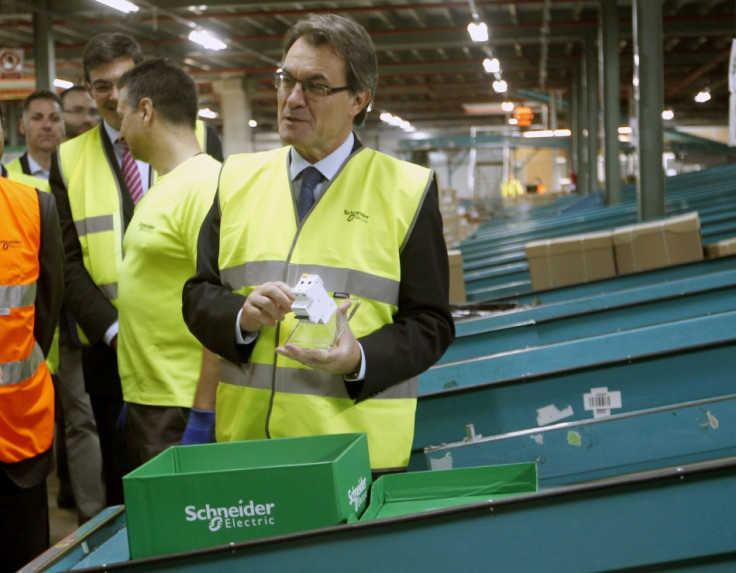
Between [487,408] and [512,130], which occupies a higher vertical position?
[512,130]

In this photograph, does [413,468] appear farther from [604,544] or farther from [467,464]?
[604,544]

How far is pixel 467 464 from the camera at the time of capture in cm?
305

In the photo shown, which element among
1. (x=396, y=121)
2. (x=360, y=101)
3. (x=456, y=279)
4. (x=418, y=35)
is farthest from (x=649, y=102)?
(x=396, y=121)

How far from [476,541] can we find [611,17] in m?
12.4

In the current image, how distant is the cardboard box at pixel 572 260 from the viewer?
627 centimetres

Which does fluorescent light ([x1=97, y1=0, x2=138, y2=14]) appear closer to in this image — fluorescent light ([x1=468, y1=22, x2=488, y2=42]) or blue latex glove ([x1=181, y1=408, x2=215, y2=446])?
fluorescent light ([x1=468, y1=22, x2=488, y2=42])

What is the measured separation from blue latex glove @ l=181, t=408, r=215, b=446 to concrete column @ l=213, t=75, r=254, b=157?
19.4 m

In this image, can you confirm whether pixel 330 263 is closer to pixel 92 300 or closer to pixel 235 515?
pixel 235 515

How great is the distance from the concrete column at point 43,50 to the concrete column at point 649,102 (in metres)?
8.16

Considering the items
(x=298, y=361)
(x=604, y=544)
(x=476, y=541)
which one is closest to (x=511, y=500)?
(x=476, y=541)

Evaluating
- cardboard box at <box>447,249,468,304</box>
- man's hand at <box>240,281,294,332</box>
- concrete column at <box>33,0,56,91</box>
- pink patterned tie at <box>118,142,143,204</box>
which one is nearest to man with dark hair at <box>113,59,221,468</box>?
pink patterned tie at <box>118,142,143,204</box>

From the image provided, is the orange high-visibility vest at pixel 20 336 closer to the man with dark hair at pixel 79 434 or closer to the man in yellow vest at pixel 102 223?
the man in yellow vest at pixel 102 223

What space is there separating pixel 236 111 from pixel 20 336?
779 inches

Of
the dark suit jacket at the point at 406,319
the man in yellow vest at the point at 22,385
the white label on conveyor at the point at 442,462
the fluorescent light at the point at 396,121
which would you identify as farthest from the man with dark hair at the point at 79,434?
the fluorescent light at the point at 396,121
